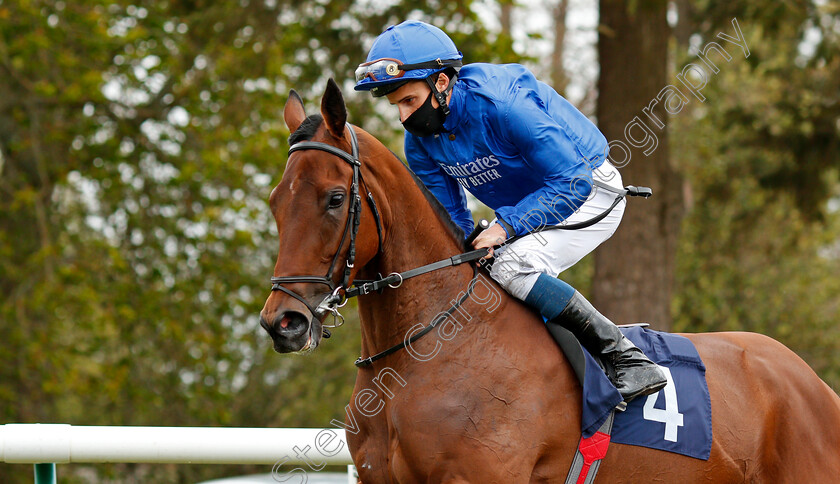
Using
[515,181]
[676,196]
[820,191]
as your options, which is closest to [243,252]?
[676,196]

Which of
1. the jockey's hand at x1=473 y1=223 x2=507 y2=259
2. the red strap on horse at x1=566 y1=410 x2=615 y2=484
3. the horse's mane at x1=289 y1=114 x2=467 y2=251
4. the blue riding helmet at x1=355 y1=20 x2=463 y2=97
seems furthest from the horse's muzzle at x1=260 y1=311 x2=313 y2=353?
the red strap on horse at x1=566 y1=410 x2=615 y2=484

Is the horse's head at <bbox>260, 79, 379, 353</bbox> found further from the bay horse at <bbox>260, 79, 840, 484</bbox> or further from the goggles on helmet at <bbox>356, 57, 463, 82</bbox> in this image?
the goggles on helmet at <bbox>356, 57, 463, 82</bbox>

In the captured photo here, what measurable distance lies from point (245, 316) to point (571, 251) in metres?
9.32

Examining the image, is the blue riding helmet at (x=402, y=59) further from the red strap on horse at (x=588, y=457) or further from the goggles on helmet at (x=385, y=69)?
the red strap on horse at (x=588, y=457)

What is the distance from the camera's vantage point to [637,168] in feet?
→ 30.4

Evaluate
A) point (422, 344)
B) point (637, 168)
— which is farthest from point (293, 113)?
point (637, 168)

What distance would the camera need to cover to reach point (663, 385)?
132 inches

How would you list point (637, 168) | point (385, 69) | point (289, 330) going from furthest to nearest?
point (637, 168) → point (385, 69) → point (289, 330)

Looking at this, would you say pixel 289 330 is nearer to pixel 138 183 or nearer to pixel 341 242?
pixel 341 242

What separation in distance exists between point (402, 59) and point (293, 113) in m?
0.49

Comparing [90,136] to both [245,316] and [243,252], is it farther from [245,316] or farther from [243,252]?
[245,316]

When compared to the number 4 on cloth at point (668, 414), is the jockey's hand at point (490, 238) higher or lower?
higher

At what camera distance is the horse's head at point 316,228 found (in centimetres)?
287

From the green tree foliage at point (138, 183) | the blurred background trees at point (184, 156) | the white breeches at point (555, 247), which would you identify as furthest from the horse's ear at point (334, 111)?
the green tree foliage at point (138, 183)
